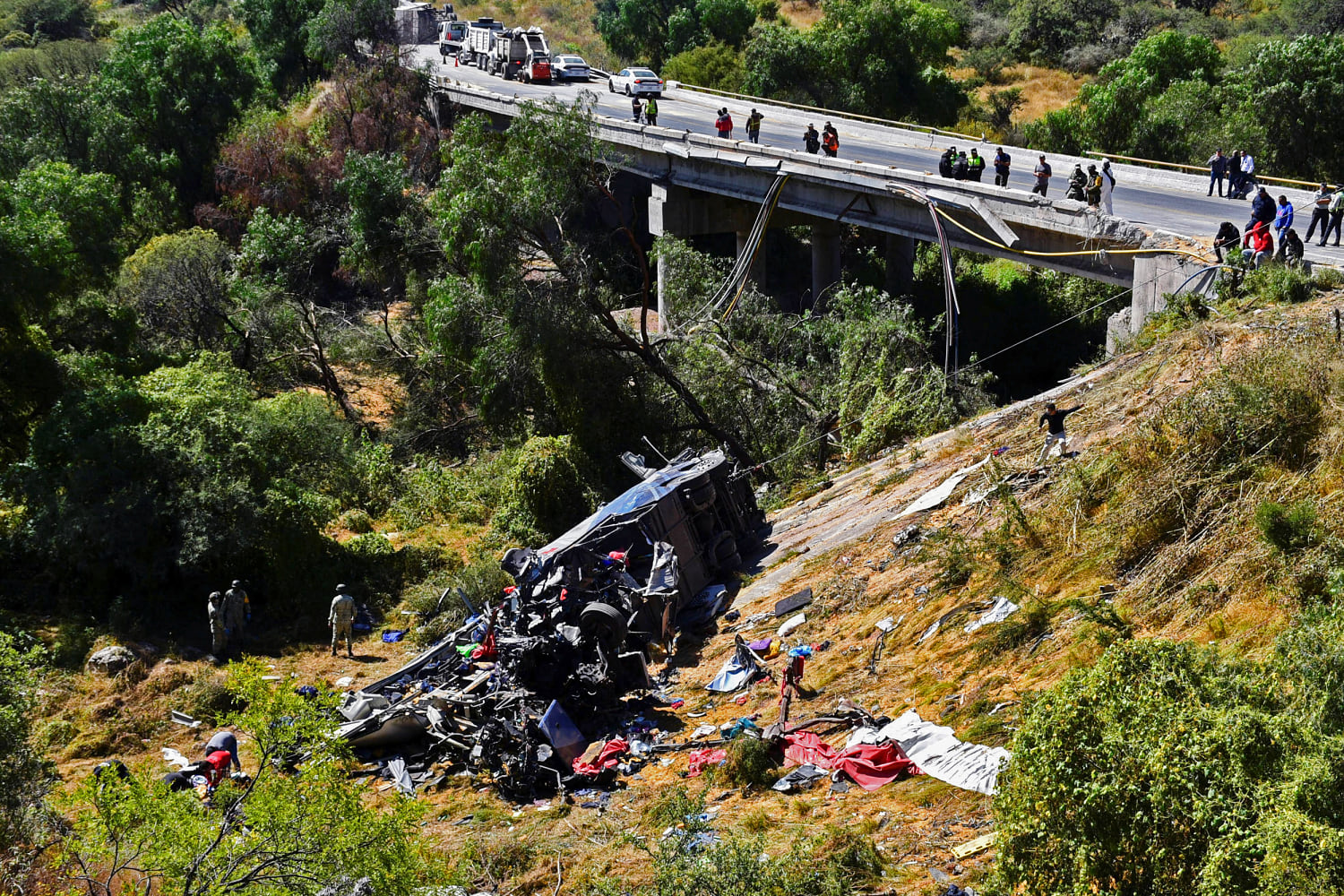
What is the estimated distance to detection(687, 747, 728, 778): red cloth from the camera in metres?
11.7

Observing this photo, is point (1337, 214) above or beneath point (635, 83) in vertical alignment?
beneath

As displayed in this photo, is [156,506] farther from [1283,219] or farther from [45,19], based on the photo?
[45,19]

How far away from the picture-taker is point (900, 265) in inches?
1414

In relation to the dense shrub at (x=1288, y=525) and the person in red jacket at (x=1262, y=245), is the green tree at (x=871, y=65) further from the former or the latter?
the dense shrub at (x=1288, y=525)

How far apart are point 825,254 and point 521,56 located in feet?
71.1

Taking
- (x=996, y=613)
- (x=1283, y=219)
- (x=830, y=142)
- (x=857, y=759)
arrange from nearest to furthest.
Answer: (x=857, y=759), (x=996, y=613), (x=1283, y=219), (x=830, y=142)

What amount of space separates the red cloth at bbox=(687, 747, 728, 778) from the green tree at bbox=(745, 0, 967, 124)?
3814cm

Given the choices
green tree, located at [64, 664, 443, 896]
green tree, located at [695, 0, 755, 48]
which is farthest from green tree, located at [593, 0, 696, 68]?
green tree, located at [64, 664, 443, 896]

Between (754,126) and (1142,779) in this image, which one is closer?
(1142,779)

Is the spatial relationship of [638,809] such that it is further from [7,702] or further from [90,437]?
[90,437]

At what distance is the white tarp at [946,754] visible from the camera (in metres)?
9.79

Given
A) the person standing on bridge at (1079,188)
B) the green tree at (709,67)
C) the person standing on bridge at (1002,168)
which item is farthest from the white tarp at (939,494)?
the green tree at (709,67)

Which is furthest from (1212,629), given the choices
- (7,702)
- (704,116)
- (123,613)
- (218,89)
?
(218,89)

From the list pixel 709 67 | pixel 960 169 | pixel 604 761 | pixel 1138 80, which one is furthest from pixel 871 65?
pixel 604 761
